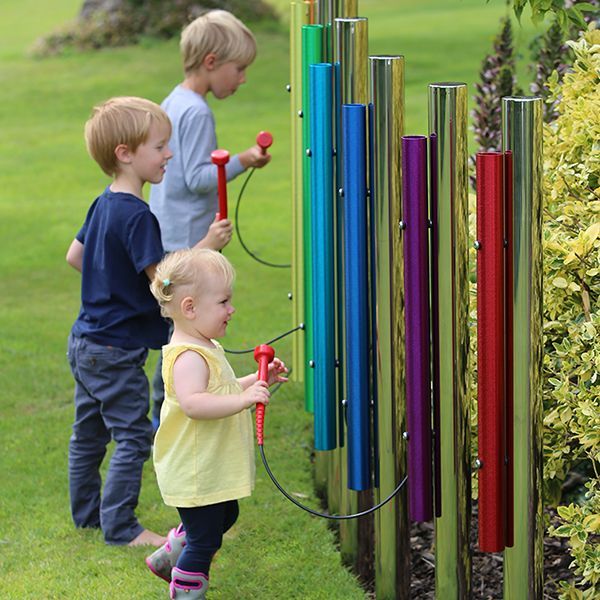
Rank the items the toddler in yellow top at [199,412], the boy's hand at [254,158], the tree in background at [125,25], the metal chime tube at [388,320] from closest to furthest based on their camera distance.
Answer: the metal chime tube at [388,320], the toddler in yellow top at [199,412], the boy's hand at [254,158], the tree in background at [125,25]

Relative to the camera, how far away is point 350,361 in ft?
12.8

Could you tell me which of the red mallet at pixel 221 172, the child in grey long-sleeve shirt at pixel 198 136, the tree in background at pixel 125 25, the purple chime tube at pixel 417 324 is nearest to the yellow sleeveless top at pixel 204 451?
the purple chime tube at pixel 417 324

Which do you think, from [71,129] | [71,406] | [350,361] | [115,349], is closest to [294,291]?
[115,349]

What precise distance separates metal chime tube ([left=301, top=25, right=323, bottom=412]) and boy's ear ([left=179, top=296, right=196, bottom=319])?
2.26ft

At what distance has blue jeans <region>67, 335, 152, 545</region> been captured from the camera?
15.0 ft

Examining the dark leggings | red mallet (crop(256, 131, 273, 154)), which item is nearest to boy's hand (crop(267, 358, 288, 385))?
the dark leggings

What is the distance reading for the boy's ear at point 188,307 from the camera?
3.84 meters

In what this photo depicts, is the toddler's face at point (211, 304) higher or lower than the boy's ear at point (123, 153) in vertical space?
lower

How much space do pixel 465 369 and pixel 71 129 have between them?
38.7 feet

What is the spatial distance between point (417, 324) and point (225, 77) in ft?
8.07

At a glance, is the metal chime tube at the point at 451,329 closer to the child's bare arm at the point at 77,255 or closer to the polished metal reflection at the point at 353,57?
the polished metal reflection at the point at 353,57

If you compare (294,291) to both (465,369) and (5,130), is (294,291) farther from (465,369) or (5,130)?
(5,130)

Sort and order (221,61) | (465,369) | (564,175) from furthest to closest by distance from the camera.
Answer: (221,61), (564,175), (465,369)

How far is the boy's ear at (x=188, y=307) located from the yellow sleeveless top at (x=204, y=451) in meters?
0.10
